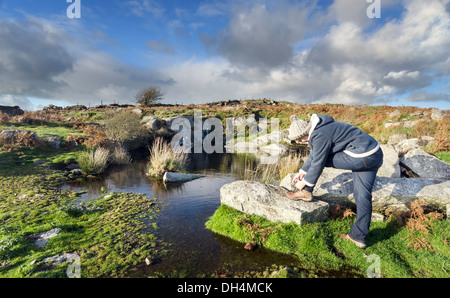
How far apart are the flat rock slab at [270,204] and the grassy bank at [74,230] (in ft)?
A: 8.09

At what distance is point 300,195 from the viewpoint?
18.3 ft

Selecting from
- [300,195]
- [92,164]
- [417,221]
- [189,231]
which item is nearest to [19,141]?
[92,164]

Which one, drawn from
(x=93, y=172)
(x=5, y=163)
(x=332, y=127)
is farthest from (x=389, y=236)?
(x=5, y=163)

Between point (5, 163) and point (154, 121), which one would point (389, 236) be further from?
point (154, 121)

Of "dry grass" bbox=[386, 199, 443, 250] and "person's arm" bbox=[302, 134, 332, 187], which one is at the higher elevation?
"person's arm" bbox=[302, 134, 332, 187]

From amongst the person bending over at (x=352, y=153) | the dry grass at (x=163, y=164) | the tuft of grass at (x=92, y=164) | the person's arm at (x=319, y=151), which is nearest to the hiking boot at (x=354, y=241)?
the person bending over at (x=352, y=153)

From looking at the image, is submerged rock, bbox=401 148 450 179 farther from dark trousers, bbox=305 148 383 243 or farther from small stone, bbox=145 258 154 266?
small stone, bbox=145 258 154 266

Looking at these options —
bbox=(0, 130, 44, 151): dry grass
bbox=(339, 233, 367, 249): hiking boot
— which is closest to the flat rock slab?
bbox=(339, 233, 367, 249): hiking boot

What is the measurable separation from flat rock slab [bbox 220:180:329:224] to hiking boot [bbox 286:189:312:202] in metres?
0.09

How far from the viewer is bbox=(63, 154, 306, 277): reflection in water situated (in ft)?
14.6

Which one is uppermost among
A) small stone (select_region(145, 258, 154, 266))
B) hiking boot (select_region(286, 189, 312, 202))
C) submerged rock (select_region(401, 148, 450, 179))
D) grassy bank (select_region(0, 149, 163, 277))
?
submerged rock (select_region(401, 148, 450, 179))

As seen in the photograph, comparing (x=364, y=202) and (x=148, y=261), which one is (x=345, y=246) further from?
(x=148, y=261)

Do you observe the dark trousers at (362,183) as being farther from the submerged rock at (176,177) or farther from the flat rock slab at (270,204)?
the submerged rock at (176,177)
